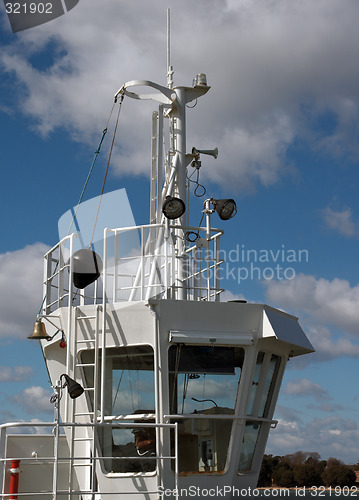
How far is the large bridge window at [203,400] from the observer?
40.0 feet

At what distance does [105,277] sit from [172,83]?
5.28 m

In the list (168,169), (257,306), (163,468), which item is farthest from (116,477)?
(168,169)

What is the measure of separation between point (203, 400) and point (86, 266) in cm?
329

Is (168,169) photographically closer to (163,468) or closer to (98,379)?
(98,379)

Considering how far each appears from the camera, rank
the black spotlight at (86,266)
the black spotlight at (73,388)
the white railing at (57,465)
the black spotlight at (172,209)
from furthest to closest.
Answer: the black spotlight at (172,209) → the black spotlight at (86,266) → the black spotlight at (73,388) → the white railing at (57,465)

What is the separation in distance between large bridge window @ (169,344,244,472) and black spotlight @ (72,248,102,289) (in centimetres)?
211

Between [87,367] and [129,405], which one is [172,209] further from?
[129,405]

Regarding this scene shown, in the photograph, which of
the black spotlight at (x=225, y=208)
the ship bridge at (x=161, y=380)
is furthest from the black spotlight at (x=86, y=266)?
the black spotlight at (x=225, y=208)

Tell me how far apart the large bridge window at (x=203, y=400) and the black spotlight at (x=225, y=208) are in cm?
272

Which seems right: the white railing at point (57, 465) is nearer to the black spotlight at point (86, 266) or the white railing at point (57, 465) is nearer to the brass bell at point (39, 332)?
the brass bell at point (39, 332)

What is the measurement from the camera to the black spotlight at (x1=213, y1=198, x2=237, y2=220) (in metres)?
13.8

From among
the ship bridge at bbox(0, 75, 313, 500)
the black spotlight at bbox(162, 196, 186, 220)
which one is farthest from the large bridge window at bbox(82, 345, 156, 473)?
the black spotlight at bbox(162, 196, 186, 220)

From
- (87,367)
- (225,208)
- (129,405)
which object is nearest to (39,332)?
(87,367)

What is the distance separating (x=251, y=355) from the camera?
12.7 metres
